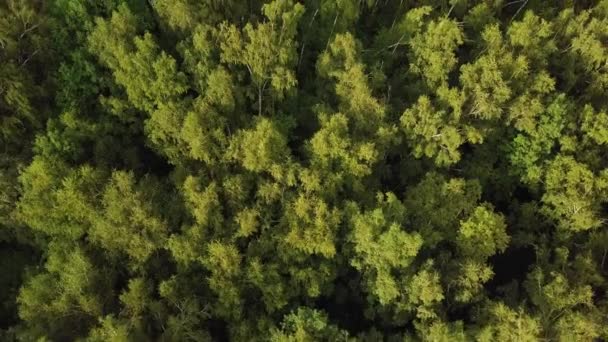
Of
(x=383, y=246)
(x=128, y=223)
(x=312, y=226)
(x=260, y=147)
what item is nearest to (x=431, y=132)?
(x=383, y=246)

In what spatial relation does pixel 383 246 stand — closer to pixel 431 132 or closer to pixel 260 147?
pixel 431 132

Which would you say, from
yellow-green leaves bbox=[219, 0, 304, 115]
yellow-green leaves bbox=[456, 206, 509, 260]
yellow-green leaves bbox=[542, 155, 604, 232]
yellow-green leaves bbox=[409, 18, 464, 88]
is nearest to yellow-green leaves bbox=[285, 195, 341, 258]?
yellow-green leaves bbox=[456, 206, 509, 260]

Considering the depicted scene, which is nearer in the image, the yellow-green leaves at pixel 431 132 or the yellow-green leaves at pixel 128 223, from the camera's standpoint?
the yellow-green leaves at pixel 128 223

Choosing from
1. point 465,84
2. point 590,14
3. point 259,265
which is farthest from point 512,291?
point 590,14

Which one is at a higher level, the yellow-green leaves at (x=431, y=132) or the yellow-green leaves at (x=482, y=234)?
the yellow-green leaves at (x=431, y=132)

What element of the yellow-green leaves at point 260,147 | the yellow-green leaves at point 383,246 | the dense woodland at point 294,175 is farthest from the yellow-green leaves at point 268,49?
the yellow-green leaves at point 383,246

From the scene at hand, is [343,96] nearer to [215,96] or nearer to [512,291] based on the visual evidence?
[215,96]

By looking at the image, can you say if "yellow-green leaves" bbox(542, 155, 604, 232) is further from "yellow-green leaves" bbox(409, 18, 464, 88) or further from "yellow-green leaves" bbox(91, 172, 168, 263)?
"yellow-green leaves" bbox(91, 172, 168, 263)

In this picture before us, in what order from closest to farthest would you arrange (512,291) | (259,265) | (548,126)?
1. (259,265)
2. (512,291)
3. (548,126)

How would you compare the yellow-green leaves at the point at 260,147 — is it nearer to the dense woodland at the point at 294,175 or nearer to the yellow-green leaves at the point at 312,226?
the dense woodland at the point at 294,175
